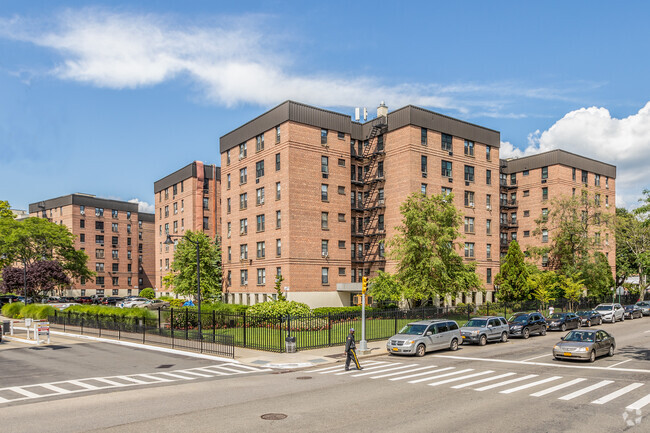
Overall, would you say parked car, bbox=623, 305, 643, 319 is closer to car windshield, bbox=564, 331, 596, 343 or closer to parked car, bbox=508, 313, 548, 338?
parked car, bbox=508, 313, 548, 338

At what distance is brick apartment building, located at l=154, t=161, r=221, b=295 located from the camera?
7525cm

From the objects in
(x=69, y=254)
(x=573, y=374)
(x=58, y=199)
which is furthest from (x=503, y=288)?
(x=58, y=199)

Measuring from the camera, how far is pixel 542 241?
7100 centimetres

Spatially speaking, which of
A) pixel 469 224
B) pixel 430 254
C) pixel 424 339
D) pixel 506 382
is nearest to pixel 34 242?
pixel 430 254

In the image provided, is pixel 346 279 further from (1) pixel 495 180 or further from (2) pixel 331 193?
(1) pixel 495 180

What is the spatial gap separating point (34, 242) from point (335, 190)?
46622mm

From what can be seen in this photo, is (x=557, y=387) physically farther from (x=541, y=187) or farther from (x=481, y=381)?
(x=541, y=187)

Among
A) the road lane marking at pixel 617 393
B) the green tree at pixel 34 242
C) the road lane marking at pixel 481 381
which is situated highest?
the green tree at pixel 34 242

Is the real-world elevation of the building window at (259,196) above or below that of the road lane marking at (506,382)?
above

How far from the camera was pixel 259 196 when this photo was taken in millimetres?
56000

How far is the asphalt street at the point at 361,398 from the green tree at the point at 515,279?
30531mm

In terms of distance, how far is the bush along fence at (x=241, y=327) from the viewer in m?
30.4

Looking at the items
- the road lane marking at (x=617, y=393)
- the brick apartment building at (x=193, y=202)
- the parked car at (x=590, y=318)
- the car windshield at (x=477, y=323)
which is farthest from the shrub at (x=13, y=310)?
the road lane marking at (x=617, y=393)

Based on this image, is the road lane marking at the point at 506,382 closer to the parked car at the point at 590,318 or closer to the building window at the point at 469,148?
the parked car at the point at 590,318
